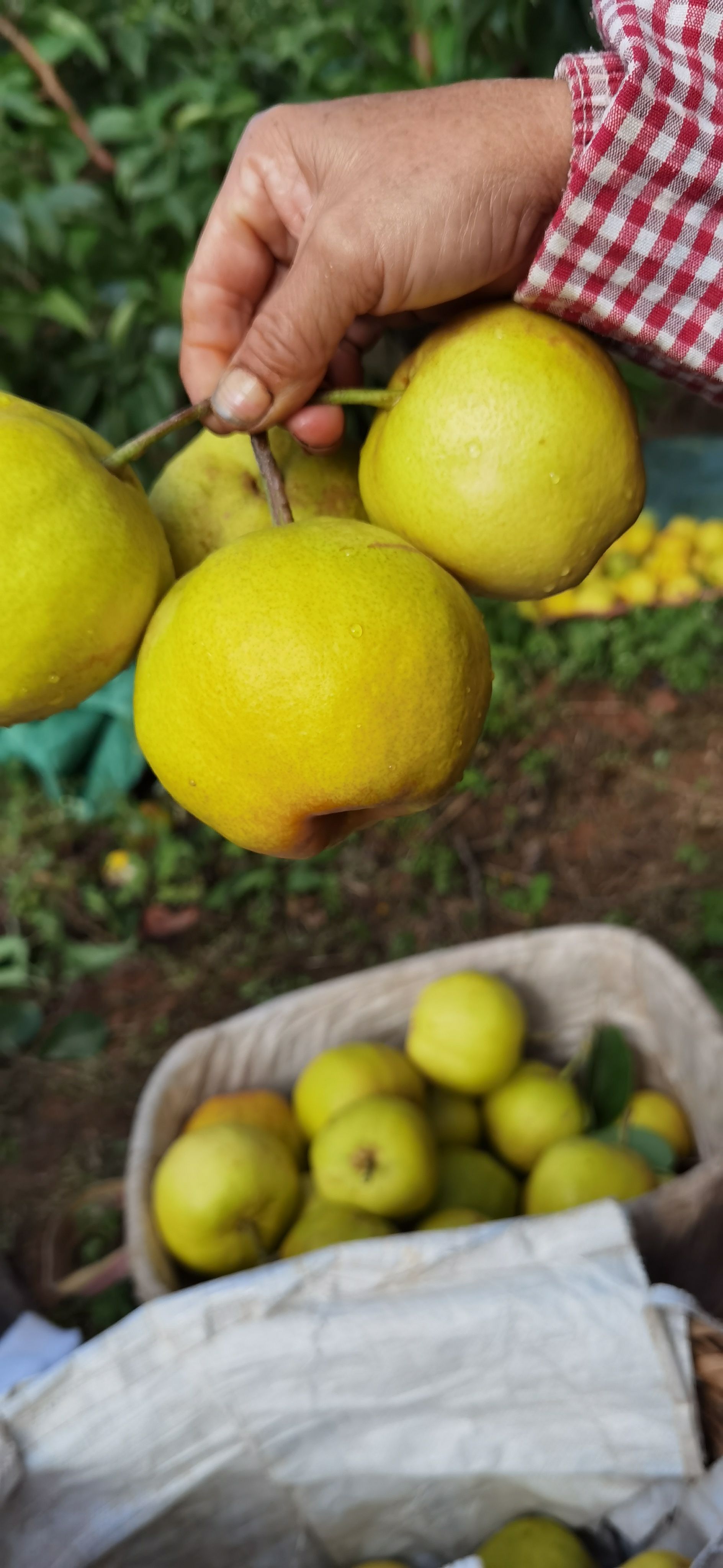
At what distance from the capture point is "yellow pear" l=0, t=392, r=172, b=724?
780mm

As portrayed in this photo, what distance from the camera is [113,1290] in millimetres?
2146

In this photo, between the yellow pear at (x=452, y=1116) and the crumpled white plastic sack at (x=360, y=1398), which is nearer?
the crumpled white plastic sack at (x=360, y=1398)

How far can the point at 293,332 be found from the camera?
3.01 feet

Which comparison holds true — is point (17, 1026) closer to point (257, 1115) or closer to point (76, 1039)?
point (76, 1039)

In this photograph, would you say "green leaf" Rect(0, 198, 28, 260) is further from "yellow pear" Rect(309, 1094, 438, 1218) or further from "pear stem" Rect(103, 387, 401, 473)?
"yellow pear" Rect(309, 1094, 438, 1218)

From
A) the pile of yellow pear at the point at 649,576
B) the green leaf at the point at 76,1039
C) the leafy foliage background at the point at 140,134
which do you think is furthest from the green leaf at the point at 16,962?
the pile of yellow pear at the point at 649,576

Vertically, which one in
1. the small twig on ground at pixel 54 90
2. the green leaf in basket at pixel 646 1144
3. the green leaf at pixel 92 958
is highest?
the small twig on ground at pixel 54 90

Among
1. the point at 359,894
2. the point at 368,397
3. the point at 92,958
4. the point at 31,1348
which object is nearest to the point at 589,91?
the point at 368,397

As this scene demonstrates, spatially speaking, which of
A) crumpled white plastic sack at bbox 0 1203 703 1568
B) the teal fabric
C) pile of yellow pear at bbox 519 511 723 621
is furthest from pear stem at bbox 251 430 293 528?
pile of yellow pear at bbox 519 511 723 621

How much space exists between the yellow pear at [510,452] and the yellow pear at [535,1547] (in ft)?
4.42

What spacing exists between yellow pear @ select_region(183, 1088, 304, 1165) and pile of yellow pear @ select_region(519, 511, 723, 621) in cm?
193

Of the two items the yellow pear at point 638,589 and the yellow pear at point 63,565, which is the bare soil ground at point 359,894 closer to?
the yellow pear at point 638,589

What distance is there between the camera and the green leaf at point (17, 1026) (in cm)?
264

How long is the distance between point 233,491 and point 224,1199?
1166mm
